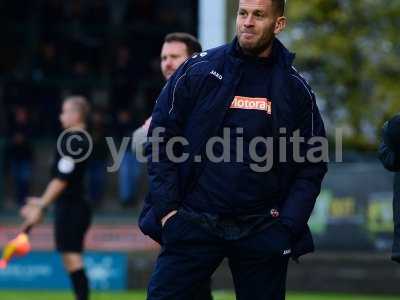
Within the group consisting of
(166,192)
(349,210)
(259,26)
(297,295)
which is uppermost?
(259,26)

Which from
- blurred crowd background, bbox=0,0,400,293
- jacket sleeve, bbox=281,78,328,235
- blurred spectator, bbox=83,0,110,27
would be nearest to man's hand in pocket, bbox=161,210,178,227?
jacket sleeve, bbox=281,78,328,235

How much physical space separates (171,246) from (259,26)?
115 centimetres

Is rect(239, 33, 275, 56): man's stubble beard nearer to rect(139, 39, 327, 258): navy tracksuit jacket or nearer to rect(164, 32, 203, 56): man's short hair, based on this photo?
rect(139, 39, 327, 258): navy tracksuit jacket

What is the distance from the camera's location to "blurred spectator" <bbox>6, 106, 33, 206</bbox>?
1867cm

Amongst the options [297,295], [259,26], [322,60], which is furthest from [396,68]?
[259,26]

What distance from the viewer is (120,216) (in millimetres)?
18000

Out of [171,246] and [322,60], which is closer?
[171,246]

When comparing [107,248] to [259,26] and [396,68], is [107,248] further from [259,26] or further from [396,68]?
[259,26]

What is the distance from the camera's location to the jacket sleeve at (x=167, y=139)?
19.2 feet

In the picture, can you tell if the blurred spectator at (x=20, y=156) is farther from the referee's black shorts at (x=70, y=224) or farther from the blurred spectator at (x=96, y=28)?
the referee's black shorts at (x=70, y=224)

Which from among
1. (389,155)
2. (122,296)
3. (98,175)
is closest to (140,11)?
(98,175)

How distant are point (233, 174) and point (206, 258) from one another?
44 centimetres

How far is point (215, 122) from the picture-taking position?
19.2 feet

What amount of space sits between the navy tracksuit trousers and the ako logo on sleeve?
1.90 ft
